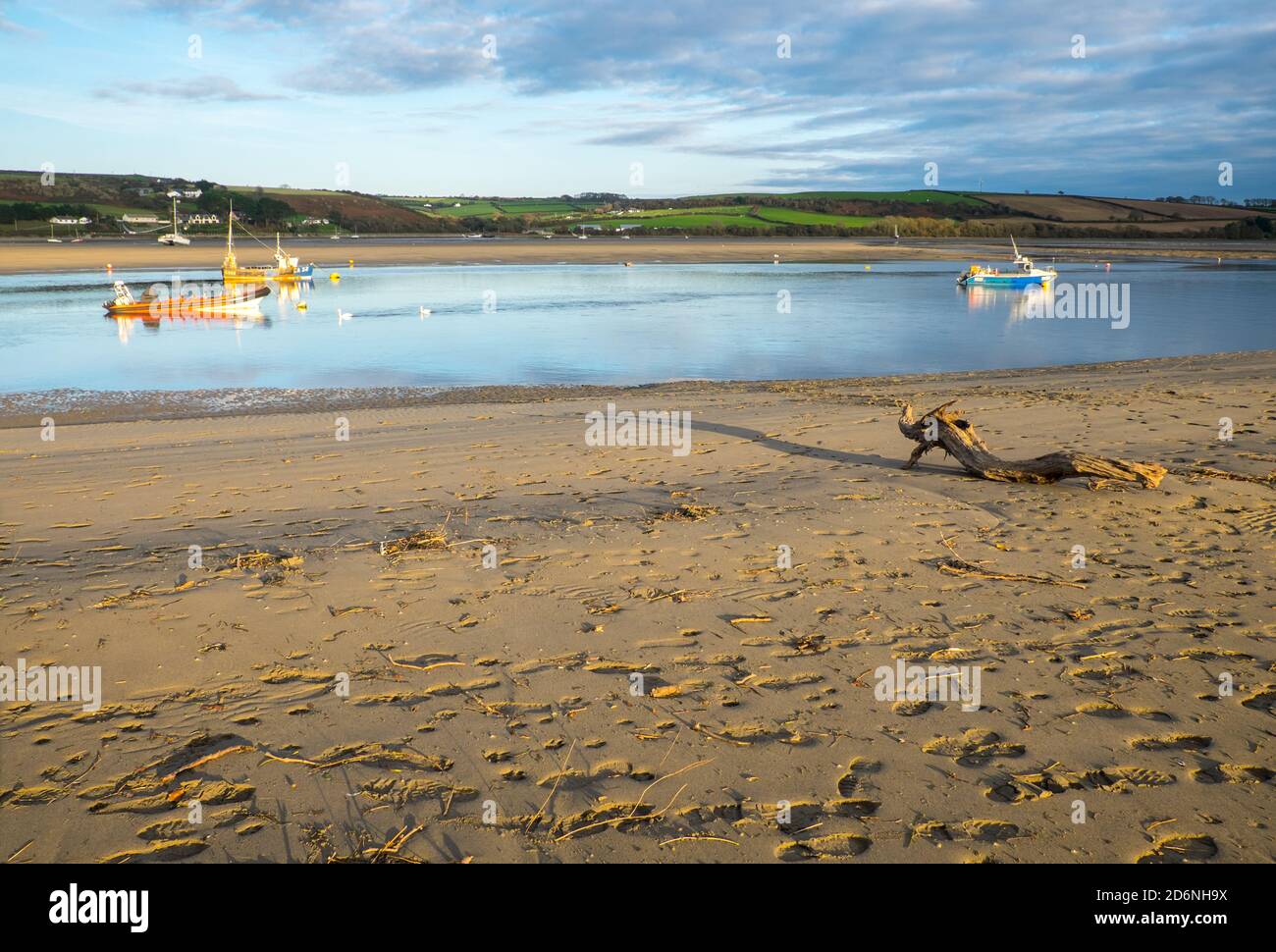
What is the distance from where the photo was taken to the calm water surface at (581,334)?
22.7 m

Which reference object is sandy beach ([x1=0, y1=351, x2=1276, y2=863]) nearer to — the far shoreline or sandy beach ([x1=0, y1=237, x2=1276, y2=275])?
the far shoreline

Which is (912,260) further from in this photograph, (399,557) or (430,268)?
(399,557)

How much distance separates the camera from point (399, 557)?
7.76m

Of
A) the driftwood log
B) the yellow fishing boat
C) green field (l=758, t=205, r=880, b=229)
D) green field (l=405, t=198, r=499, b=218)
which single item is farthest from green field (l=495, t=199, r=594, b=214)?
the driftwood log

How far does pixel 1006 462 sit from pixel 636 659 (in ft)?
20.4

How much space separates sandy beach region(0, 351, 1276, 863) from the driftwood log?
0.25m

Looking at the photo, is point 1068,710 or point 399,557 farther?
point 399,557

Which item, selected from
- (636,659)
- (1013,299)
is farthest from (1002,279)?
(636,659)

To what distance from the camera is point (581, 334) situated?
99.5 feet

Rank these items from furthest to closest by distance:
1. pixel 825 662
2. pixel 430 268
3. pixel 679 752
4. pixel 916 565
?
pixel 430 268, pixel 916 565, pixel 825 662, pixel 679 752

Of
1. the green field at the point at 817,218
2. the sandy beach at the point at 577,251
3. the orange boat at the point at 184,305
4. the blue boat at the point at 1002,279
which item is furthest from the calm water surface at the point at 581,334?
the green field at the point at 817,218

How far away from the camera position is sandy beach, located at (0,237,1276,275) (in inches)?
2638
